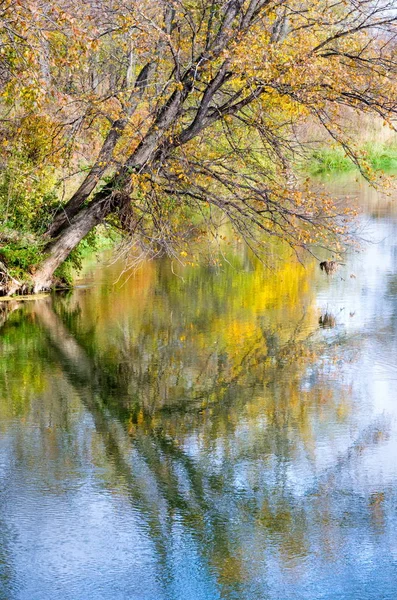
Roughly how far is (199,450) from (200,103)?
8.54 meters

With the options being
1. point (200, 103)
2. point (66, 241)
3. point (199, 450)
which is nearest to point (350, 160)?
point (200, 103)

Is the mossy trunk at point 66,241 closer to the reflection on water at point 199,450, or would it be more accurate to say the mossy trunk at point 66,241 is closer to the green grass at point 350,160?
the reflection on water at point 199,450

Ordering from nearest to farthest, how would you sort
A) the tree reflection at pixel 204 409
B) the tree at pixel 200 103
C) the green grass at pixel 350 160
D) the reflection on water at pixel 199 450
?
the reflection on water at pixel 199 450, the tree reflection at pixel 204 409, the tree at pixel 200 103, the green grass at pixel 350 160

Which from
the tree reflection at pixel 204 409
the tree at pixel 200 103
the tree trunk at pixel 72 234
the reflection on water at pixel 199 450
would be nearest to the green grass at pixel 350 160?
the tree at pixel 200 103

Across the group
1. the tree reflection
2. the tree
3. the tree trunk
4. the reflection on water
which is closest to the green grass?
the tree

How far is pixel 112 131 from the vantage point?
15.7 metres

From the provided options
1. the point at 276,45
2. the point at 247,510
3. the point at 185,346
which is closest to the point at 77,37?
the point at 276,45

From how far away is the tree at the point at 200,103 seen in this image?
13852 millimetres

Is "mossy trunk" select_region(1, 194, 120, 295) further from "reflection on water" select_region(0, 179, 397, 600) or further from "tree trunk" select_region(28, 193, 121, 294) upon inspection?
"reflection on water" select_region(0, 179, 397, 600)

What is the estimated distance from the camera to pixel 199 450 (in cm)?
809

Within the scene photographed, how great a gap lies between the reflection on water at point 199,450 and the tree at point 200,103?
64.4 inches

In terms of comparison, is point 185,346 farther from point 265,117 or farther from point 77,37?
point 265,117

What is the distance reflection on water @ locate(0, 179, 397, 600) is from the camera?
579 centimetres

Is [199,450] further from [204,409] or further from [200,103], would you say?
[200,103]
